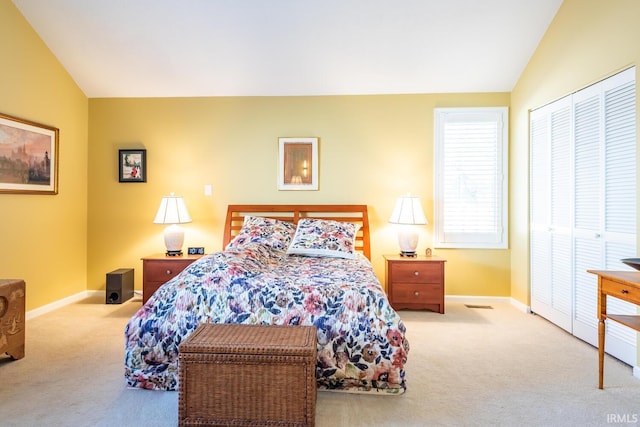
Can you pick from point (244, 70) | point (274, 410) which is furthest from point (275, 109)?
point (274, 410)

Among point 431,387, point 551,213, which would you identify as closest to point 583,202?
point 551,213

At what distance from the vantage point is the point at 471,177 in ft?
13.1

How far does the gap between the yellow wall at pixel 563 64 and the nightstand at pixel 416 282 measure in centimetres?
97

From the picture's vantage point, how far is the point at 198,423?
5.51 feet

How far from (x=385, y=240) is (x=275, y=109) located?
2048 millimetres

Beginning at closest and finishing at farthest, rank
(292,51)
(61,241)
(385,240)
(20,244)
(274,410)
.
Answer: (274,410) → (20,244) → (292,51) → (61,241) → (385,240)

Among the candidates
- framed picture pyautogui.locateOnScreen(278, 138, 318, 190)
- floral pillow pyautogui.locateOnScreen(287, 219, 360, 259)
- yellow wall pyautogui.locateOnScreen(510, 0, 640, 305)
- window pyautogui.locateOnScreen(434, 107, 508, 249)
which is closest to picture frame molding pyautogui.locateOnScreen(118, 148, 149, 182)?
framed picture pyautogui.locateOnScreen(278, 138, 318, 190)

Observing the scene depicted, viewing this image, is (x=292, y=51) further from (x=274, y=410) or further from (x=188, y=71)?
(x=274, y=410)

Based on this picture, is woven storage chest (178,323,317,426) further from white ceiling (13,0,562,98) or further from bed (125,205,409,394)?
white ceiling (13,0,562,98)

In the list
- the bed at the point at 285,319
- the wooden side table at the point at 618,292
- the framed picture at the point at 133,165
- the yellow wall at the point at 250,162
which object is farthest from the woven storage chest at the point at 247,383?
the framed picture at the point at 133,165

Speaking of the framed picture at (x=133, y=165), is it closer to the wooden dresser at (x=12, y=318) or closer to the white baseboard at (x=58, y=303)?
the white baseboard at (x=58, y=303)

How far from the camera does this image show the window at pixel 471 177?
3994 mm

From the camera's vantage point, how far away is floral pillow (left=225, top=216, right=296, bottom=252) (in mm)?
3457

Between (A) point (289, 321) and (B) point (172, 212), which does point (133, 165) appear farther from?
(A) point (289, 321)
